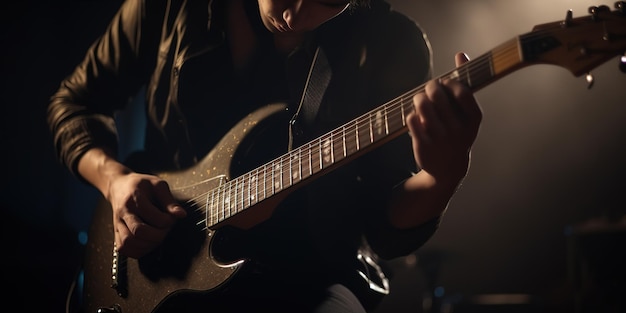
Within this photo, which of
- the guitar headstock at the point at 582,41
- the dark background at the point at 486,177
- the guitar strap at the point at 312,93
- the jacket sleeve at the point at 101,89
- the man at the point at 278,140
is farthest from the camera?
the dark background at the point at 486,177

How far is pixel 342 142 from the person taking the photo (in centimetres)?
110

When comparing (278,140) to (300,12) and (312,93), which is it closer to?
(312,93)

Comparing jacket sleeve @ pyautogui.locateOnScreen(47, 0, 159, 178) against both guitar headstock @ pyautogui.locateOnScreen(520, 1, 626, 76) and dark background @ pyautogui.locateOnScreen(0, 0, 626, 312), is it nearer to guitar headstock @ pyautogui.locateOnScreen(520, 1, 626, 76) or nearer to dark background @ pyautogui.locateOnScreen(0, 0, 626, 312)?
dark background @ pyautogui.locateOnScreen(0, 0, 626, 312)

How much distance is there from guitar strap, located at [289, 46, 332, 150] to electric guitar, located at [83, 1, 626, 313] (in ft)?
0.17

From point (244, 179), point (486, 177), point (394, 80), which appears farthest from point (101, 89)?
point (486, 177)

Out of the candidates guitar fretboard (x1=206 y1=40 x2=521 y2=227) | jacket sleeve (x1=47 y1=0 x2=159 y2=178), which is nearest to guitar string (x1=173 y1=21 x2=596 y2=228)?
guitar fretboard (x1=206 y1=40 x2=521 y2=227)

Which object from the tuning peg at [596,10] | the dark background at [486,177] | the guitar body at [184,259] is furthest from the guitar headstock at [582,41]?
the dark background at [486,177]

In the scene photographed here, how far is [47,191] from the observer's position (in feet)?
8.10

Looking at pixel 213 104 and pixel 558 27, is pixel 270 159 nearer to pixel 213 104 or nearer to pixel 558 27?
pixel 213 104

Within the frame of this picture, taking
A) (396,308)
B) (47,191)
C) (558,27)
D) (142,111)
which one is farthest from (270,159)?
(396,308)

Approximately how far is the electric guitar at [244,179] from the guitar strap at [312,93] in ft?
0.17

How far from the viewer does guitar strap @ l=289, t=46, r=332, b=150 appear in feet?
4.13

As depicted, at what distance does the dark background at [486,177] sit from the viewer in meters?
2.37

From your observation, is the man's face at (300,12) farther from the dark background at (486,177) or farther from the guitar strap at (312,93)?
the dark background at (486,177)
